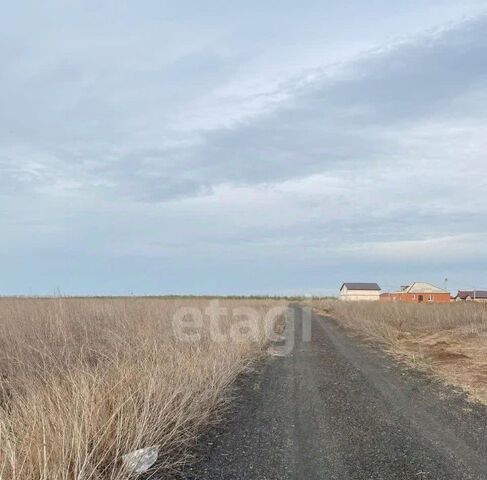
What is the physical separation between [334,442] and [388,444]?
0.62 m

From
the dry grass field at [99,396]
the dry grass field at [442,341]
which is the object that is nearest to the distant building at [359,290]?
the dry grass field at [442,341]

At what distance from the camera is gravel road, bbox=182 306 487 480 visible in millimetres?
5730

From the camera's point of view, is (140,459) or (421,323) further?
(421,323)

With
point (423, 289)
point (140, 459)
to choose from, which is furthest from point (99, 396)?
point (423, 289)

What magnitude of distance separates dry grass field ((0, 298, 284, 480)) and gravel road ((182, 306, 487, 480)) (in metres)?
0.44

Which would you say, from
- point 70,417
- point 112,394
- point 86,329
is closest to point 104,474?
point 70,417

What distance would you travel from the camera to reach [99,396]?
5.87 metres

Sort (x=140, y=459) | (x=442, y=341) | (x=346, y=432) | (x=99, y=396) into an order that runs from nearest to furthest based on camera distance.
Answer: (x=140, y=459) < (x=99, y=396) < (x=346, y=432) < (x=442, y=341)

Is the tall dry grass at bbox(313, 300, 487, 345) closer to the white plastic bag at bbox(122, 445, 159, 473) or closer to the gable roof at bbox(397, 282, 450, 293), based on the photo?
the white plastic bag at bbox(122, 445, 159, 473)

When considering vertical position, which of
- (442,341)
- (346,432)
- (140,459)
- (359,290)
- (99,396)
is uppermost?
(359,290)

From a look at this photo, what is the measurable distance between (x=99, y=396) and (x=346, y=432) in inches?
128

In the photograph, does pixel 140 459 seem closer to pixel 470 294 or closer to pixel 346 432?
pixel 346 432

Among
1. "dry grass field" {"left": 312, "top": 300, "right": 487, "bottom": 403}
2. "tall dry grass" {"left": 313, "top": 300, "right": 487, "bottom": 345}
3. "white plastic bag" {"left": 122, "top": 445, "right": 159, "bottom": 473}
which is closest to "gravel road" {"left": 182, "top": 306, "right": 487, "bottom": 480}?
"white plastic bag" {"left": 122, "top": 445, "right": 159, "bottom": 473}

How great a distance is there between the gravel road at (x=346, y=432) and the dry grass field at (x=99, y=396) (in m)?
0.44
